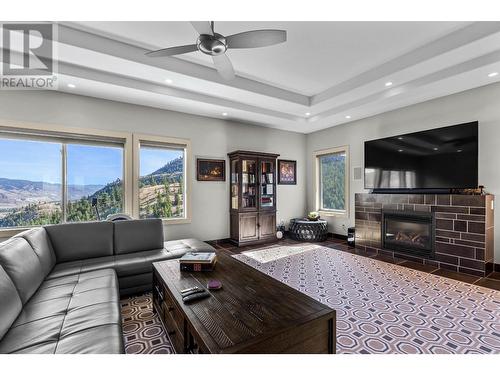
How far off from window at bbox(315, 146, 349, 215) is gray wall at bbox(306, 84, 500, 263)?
0.17 metres

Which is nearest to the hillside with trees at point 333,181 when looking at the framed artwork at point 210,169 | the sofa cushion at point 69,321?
the framed artwork at point 210,169

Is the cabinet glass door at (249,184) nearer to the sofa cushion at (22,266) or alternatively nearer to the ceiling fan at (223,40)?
the ceiling fan at (223,40)

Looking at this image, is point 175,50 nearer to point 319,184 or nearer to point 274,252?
point 274,252

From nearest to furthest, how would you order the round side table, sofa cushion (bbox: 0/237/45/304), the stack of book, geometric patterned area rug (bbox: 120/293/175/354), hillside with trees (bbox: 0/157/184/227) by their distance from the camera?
1. sofa cushion (bbox: 0/237/45/304)
2. geometric patterned area rug (bbox: 120/293/175/354)
3. the stack of book
4. hillside with trees (bbox: 0/157/184/227)
5. the round side table

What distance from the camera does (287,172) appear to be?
19.8 ft

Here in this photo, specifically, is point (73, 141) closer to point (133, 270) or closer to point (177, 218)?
point (177, 218)

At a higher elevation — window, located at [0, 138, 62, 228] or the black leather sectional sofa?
window, located at [0, 138, 62, 228]

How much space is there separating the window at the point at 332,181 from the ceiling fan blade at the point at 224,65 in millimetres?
3634

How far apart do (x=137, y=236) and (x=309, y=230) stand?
365 centimetres

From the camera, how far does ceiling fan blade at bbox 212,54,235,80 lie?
2389 mm

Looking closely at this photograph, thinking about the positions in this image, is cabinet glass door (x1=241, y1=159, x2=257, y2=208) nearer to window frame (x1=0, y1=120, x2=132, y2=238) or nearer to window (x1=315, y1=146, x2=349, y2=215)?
window (x1=315, y1=146, x2=349, y2=215)

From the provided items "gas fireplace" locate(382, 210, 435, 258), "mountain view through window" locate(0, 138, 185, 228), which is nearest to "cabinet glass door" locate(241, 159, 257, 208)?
"mountain view through window" locate(0, 138, 185, 228)
